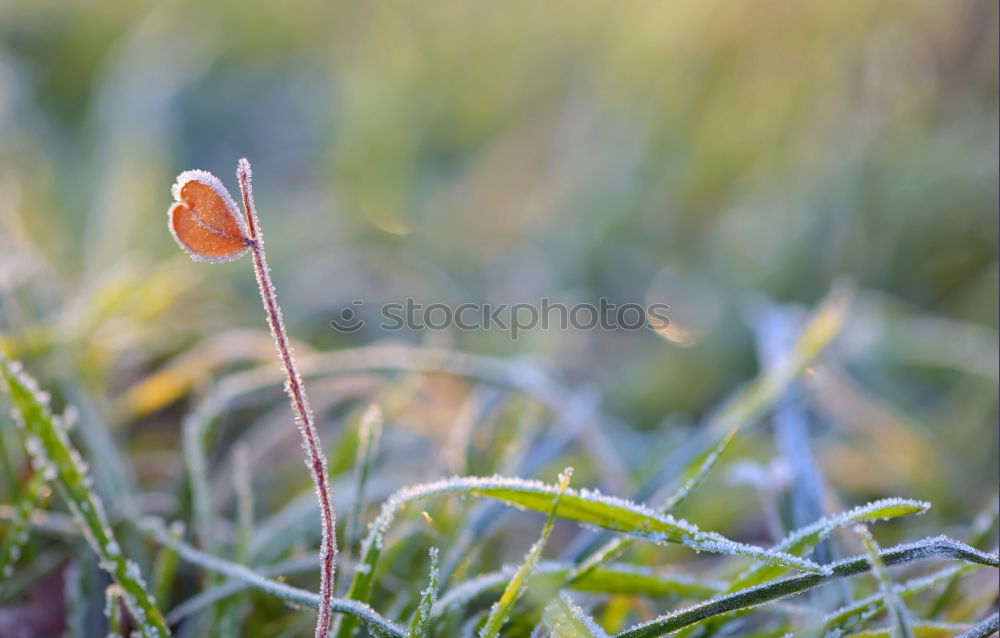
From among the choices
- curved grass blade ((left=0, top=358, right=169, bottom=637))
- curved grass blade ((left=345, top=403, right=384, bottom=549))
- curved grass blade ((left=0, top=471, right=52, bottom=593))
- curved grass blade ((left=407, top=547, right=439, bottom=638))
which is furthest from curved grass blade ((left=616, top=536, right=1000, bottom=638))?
curved grass blade ((left=0, top=471, right=52, bottom=593))

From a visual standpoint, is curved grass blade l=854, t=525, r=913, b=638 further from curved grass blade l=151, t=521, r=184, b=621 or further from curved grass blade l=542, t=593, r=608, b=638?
curved grass blade l=151, t=521, r=184, b=621

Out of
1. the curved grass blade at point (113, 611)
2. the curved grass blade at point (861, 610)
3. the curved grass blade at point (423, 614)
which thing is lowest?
the curved grass blade at point (113, 611)

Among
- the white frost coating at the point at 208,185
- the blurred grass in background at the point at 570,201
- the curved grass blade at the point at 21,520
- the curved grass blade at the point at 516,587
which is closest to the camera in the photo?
the white frost coating at the point at 208,185

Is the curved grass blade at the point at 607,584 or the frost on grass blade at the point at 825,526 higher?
the frost on grass blade at the point at 825,526

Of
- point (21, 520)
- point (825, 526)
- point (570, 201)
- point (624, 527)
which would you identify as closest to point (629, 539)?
point (624, 527)

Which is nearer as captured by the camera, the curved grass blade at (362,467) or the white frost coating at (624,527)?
the white frost coating at (624,527)

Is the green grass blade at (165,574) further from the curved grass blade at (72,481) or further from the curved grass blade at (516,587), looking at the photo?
the curved grass blade at (516,587)

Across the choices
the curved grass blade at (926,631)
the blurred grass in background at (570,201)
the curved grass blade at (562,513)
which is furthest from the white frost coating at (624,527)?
the blurred grass in background at (570,201)
